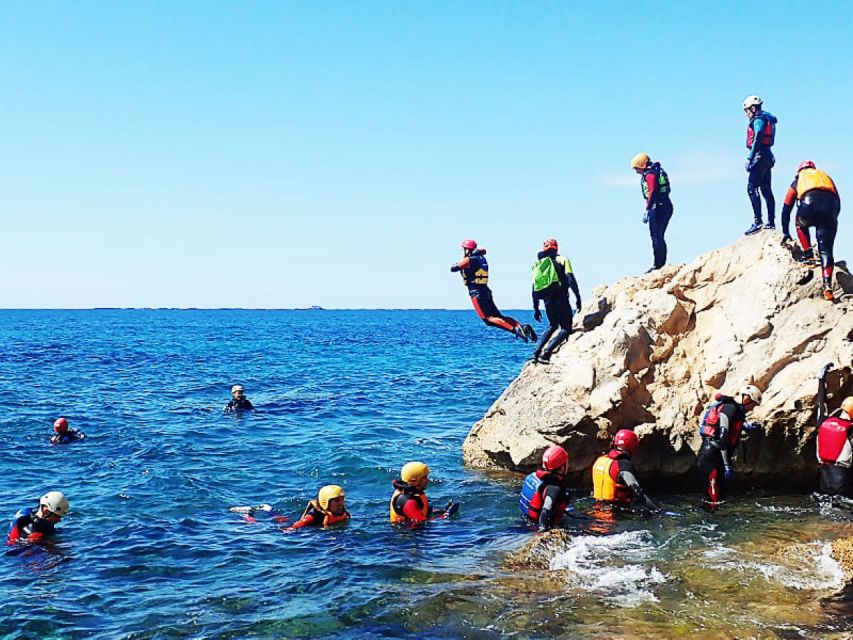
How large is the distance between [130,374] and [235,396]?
15737 mm

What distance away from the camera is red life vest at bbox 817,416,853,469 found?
11766 millimetres

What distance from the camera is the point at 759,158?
15.8 metres

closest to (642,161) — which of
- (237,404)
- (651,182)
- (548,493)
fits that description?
(651,182)

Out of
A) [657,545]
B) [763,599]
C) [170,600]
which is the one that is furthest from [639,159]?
[170,600]

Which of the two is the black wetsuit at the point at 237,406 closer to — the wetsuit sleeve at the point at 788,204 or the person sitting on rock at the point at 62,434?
the person sitting on rock at the point at 62,434

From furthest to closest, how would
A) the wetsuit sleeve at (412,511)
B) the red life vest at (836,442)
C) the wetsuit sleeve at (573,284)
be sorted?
1. the wetsuit sleeve at (573,284)
2. the wetsuit sleeve at (412,511)
3. the red life vest at (836,442)

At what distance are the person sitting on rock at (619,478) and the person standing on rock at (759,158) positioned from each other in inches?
253

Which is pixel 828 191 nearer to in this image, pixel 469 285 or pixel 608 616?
pixel 469 285

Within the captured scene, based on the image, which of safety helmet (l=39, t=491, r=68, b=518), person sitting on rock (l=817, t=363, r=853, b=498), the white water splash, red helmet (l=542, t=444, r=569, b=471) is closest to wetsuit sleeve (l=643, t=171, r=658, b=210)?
person sitting on rock (l=817, t=363, r=853, b=498)

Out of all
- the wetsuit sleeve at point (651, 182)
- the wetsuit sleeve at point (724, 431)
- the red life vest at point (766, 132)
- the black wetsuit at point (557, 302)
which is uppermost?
the red life vest at point (766, 132)

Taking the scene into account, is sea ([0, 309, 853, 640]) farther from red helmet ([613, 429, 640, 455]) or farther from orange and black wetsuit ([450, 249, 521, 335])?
orange and black wetsuit ([450, 249, 521, 335])

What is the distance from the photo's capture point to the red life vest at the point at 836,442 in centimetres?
1177

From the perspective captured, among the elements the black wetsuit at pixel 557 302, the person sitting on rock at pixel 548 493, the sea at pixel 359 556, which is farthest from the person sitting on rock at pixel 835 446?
the black wetsuit at pixel 557 302

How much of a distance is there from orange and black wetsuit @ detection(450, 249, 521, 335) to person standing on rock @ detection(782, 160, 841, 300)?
615cm
